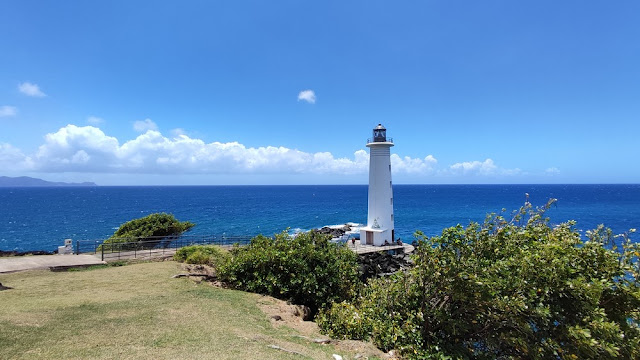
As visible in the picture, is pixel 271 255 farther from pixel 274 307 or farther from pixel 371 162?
pixel 371 162

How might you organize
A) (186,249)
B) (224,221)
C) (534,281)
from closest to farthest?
(534,281) < (186,249) < (224,221)

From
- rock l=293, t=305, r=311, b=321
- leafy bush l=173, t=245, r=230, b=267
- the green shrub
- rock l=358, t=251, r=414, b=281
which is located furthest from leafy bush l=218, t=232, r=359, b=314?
rock l=358, t=251, r=414, b=281

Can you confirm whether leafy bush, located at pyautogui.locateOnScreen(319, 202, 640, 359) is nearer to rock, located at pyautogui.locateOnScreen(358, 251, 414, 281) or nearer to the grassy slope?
the grassy slope

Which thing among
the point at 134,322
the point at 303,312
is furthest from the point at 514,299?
the point at 134,322

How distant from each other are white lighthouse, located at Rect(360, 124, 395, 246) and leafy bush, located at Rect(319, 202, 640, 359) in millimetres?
16536

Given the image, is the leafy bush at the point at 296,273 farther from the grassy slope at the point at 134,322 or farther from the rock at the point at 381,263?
the rock at the point at 381,263

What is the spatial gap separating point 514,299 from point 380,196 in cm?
1924

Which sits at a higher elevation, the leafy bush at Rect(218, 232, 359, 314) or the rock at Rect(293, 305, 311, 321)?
the leafy bush at Rect(218, 232, 359, 314)

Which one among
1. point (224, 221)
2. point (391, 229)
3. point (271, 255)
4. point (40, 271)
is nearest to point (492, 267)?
point (271, 255)

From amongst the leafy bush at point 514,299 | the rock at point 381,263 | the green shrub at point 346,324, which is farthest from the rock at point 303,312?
the rock at point 381,263

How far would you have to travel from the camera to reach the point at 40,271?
1334cm

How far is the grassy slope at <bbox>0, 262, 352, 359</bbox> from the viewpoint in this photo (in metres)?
6.41

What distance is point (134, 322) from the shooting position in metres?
7.86

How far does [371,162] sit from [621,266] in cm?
1988
